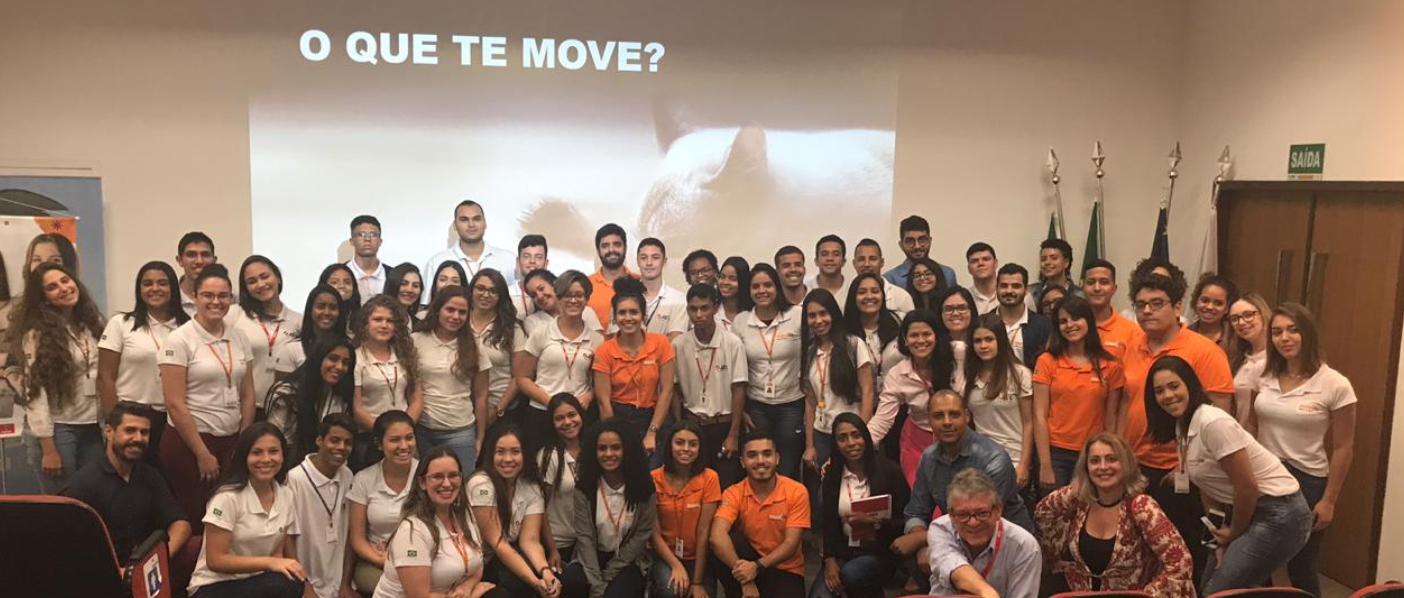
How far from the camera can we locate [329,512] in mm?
3799

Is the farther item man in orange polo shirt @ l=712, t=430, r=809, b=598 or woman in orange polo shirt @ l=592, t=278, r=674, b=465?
woman in orange polo shirt @ l=592, t=278, r=674, b=465

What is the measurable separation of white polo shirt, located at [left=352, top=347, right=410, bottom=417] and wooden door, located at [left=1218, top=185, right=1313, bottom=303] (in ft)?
14.0

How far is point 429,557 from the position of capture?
352cm

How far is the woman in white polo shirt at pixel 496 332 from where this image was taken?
4.60m

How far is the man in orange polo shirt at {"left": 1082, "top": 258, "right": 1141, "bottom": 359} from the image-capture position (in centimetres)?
427

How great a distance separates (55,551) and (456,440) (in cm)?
166

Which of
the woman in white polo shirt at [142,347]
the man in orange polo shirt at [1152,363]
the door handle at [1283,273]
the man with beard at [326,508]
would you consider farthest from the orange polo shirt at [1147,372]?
the woman in white polo shirt at [142,347]

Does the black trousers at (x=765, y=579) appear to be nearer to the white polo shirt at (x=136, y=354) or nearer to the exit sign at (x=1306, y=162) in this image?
the white polo shirt at (x=136, y=354)

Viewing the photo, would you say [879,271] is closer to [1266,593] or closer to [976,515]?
[976,515]

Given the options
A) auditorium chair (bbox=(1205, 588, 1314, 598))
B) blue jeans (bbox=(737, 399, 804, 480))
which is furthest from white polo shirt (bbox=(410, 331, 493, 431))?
auditorium chair (bbox=(1205, 588, 1314, 598))

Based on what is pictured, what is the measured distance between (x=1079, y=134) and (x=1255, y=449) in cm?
384

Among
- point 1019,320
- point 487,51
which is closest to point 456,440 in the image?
point 1019,320

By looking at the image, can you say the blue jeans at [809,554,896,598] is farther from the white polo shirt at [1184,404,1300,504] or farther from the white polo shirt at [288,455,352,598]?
the white polo shirt at [288,455,352,598]

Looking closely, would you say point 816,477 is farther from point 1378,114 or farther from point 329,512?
point 1378,114
